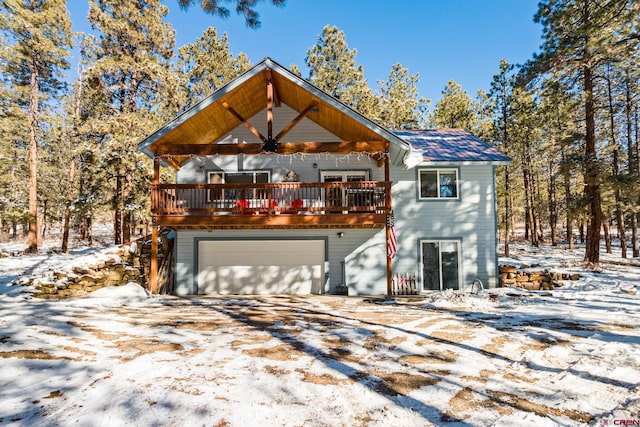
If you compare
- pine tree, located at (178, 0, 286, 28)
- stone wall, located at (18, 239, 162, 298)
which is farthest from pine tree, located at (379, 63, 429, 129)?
pine tree, located at (178, 0, 286, 28)

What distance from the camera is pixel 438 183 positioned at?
40.3 feet

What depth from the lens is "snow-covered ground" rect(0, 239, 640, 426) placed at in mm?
3066

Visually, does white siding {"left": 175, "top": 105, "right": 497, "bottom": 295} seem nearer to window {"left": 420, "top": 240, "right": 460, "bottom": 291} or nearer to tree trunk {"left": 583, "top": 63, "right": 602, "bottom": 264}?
window {"left": 420, "top": 240, "right": 460, "bottom": 291}

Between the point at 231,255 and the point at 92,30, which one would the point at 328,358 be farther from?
the point at 92,30

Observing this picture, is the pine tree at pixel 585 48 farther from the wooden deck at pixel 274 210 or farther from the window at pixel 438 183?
the wooden deck at pixel 274 210

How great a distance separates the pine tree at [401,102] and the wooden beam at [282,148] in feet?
48.7

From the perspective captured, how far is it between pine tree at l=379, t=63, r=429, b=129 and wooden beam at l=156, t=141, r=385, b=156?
48.7 feet

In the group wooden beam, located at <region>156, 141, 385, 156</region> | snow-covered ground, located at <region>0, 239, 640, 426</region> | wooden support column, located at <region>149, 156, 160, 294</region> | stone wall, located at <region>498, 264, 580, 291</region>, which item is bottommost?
stone wall, located at <region>498, 264, 580, 291</region>

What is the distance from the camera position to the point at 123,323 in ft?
20.5

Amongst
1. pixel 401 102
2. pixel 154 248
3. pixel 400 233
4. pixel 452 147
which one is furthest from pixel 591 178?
pixel 154 248

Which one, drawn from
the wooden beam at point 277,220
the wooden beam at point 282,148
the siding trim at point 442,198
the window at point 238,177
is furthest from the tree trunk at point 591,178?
the window at point 238,177

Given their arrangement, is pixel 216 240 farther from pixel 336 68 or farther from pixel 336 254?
pixel 336 68

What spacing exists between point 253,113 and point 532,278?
12.3m

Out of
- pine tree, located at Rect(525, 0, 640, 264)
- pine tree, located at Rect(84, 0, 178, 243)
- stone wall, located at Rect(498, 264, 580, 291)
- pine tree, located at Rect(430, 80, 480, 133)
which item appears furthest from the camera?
pine tree, located at Rect(430, 80, 480, 133)
